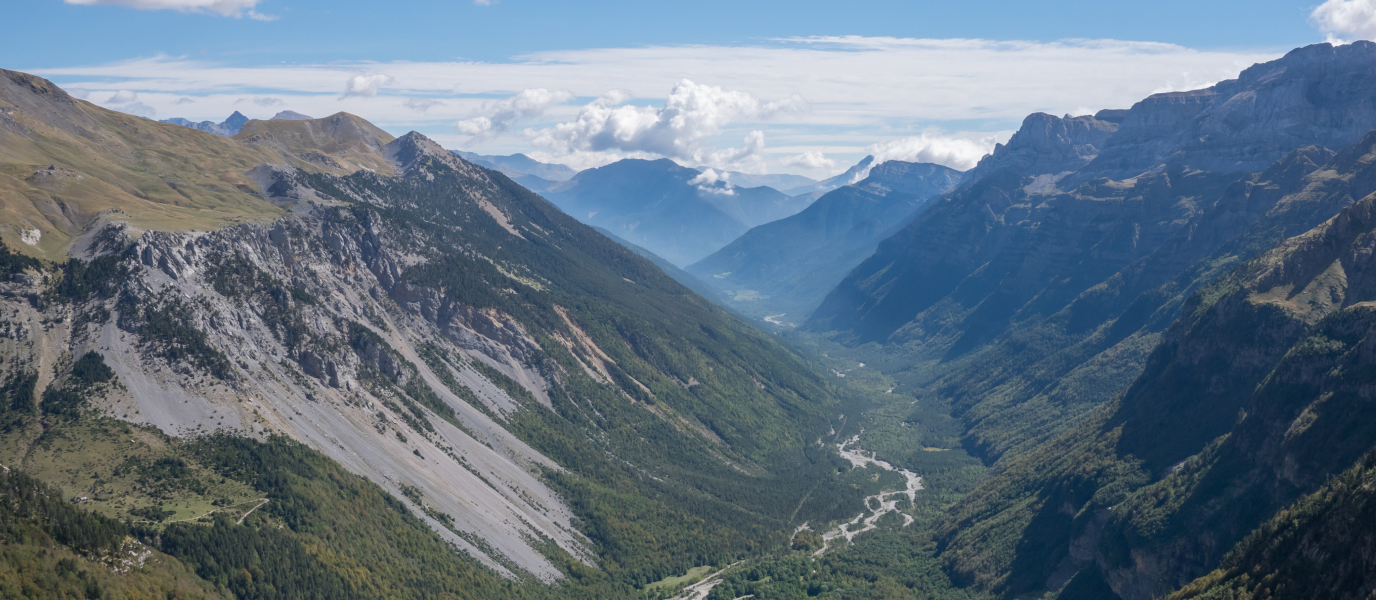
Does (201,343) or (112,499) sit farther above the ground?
(201,343)

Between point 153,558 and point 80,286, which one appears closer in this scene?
point 153,558

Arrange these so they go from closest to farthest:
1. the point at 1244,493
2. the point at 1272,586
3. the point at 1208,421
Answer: the point at 1272,586 < the point at 1244,493 < the point at 1208,421

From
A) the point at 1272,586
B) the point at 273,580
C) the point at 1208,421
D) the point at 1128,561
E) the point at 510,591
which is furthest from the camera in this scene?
the point at 1208,421

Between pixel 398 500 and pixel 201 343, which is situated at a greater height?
pixel 201 343

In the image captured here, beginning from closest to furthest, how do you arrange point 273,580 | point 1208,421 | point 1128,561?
1. point 273,580
2. point 1128,561
3. point 1208,421

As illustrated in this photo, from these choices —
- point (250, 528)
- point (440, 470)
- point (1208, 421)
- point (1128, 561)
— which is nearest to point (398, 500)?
point (440, 470)

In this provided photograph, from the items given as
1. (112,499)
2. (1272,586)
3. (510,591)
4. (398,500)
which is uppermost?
(1272,586)

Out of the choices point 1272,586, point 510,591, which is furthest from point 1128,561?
point 510,591

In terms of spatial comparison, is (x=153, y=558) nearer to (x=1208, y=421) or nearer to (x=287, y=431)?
(x=287, y=431)

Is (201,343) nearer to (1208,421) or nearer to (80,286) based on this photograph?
(80,286)
